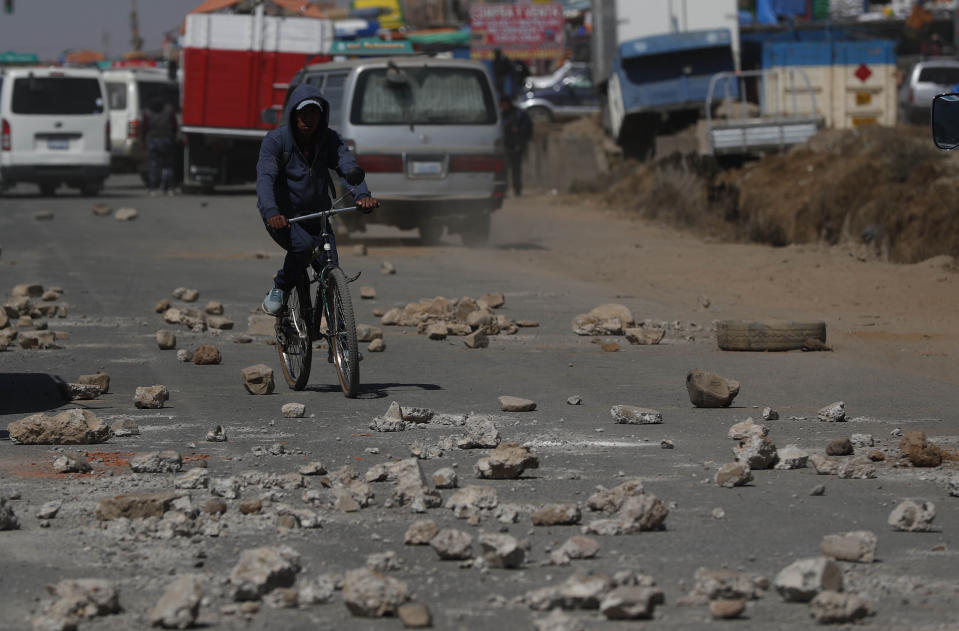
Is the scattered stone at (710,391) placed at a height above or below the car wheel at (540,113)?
below

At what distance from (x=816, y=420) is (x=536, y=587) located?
146 inches

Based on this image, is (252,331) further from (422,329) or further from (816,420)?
(816,420)

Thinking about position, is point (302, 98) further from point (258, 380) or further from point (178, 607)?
point (178, 607)

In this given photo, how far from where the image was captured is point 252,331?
40.6 ft

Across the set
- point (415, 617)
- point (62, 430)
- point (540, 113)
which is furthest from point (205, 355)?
point (540, 113)

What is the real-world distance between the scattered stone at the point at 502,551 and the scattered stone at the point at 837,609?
988mm

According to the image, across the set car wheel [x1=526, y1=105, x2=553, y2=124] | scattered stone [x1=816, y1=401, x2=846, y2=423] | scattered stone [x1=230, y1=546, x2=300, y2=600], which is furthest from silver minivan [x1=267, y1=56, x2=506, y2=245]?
car wheel [x1=526, y1=105, x2=553, y2=124]

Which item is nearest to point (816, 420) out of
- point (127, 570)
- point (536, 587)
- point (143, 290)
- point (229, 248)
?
point (536, 587)

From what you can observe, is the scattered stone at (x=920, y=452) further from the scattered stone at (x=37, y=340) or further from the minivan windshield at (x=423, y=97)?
the minivan windshield at (x=423, y=97)

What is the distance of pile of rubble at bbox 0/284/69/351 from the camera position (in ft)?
37.2

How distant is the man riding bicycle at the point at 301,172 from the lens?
904 centimetres

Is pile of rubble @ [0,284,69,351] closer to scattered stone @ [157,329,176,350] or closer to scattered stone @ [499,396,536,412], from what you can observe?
scattered stone @ [157,329,176,350]

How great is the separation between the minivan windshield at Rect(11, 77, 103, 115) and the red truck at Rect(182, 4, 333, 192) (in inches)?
90.0

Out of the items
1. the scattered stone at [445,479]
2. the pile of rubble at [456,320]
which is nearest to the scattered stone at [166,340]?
the pile of rubble at [456,320]
